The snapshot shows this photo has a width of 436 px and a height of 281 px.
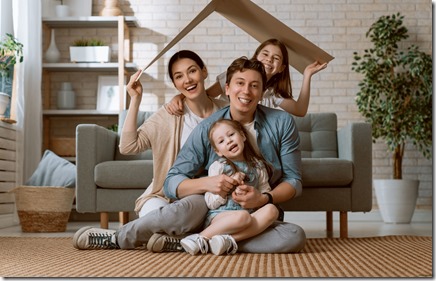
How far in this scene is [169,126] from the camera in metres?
2.85

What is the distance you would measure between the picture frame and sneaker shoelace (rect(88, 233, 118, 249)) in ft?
9.65

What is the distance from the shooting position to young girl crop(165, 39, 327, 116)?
292cm

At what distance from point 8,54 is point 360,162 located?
2522 millimetres

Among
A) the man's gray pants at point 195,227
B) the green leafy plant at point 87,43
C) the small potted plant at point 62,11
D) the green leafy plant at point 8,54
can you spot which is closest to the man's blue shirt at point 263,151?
the man's gray pants at point 195,227

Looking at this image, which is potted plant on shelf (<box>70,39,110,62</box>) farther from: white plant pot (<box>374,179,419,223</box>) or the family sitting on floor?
the family sitting on floor

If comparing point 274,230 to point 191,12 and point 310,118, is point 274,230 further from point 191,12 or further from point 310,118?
point 191,12

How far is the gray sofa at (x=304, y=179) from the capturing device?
11.8 feet

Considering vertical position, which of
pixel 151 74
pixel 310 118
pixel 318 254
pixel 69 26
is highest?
pixel 69 26

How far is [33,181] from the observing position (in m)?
4.56

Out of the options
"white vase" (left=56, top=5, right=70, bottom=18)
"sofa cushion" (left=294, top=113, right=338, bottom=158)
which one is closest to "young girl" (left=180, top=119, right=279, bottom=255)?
"sofa cushion" (left=294, top=113, right=338, bottom=158)

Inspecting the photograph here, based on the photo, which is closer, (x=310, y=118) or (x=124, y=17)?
(x=310, y=118)

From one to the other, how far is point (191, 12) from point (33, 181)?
2042 mm

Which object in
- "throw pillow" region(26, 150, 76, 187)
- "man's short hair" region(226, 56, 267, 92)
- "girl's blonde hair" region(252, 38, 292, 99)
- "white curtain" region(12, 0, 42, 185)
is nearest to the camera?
"man's short hair" region(226, 56, 267, 92)

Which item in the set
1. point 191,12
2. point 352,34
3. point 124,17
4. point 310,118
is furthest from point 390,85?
point 124,17
